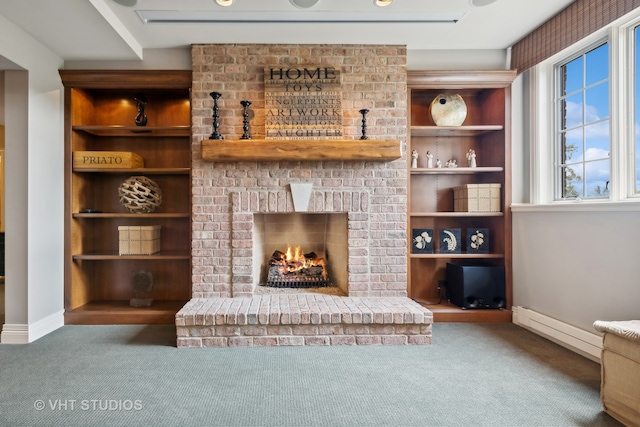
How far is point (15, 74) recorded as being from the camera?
2.84 meters

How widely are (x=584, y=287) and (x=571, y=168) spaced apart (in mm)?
975

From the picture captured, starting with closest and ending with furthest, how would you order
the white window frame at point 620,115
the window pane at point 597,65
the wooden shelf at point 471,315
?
the white window frame at point 620,115
the window pane at point 597,65
the wooden shelf at point 471,315

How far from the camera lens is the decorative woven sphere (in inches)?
130

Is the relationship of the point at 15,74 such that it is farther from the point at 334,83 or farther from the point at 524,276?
the point at 524,276

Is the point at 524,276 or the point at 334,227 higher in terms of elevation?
the point at 334,227

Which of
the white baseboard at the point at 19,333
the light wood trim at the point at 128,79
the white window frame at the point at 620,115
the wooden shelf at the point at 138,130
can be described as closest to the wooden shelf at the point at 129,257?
the white baseboard at the point at 19,333

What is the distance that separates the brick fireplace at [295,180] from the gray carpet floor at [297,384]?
67 cm

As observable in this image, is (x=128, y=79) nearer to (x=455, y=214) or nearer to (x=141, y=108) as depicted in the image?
(x=141, y=108)

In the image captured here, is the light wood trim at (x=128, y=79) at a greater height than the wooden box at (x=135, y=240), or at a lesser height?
greater

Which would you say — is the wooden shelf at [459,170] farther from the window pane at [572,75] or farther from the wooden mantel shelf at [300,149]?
the window pane at [572,75]

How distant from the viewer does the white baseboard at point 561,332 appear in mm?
2474

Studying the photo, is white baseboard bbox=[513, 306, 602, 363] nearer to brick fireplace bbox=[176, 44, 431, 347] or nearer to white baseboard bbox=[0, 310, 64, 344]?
brick fireplace bbox=[176, 44, 431, 347]

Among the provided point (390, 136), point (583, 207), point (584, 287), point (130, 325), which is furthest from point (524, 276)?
point (130, 325)

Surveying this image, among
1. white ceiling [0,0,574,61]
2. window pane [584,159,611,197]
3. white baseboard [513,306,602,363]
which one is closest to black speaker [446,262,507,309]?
white baseboard [513,306,602,363]
